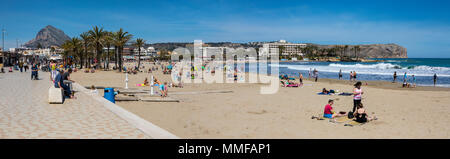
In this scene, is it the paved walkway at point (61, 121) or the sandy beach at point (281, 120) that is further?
the sandy beach at point (281, 120)

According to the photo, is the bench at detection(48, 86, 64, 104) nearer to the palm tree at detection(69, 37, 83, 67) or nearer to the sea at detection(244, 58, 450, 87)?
the sea at detection(244, 58, 450, 87)

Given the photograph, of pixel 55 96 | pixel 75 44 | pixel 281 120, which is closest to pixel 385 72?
pixel 281 120

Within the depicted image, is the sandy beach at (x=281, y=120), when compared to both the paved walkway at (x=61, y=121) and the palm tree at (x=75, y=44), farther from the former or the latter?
the palm tree at (x=75, y=44)

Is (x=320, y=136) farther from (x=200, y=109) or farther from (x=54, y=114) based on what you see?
(x=54, y=114)

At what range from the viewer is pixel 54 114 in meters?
7.21

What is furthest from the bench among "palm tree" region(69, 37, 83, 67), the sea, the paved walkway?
"palm tree" region(69, 37, 83, 67)

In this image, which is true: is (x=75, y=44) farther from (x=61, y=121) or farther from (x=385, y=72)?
(x=385, y=72)

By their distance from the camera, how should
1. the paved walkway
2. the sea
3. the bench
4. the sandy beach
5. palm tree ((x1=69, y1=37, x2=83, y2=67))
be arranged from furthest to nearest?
palm tree ((x1=69, y1=37, x2=83, y2=67))
the sea
the bench
the sandy beach
the paved walkway

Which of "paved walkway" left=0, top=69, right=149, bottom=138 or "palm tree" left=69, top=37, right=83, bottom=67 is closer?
"paved walkway" left=0, top=69, right=149, bottom=138

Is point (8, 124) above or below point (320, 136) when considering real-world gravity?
above

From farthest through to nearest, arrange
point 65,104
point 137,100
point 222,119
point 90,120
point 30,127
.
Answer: point 137,100 → point 222,119 → point 65,104 → point 90,120 → point 30,127

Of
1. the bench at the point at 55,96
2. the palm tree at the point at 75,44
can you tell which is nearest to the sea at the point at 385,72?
the bench at the point at 55,96
